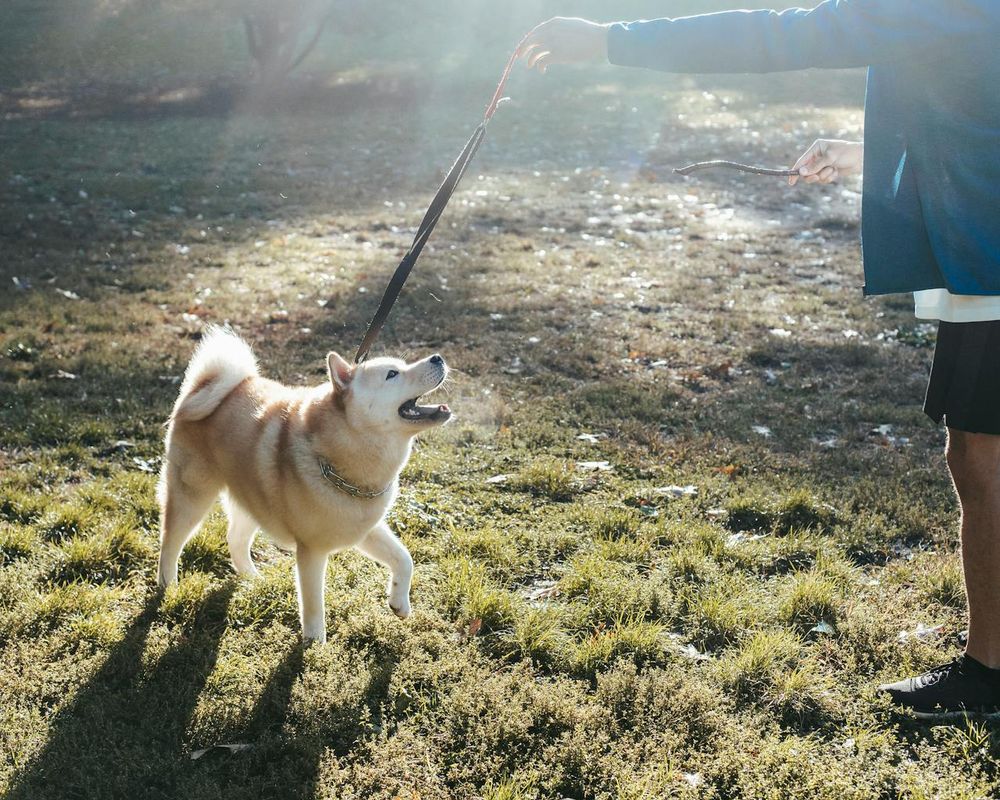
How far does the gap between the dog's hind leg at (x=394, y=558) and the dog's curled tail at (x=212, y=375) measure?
872 mm

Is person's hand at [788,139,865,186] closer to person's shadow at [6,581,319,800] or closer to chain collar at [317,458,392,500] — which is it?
chain collar at [317,458,392,500]

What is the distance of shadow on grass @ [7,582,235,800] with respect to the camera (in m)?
2.81

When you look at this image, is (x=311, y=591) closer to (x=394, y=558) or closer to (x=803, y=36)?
(x=394, y=558)

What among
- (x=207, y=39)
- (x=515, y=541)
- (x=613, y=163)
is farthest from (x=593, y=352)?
Result: (x=207, y=39)

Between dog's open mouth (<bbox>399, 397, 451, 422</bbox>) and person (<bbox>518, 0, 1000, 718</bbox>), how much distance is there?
1.30 metres

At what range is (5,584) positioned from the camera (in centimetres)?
379

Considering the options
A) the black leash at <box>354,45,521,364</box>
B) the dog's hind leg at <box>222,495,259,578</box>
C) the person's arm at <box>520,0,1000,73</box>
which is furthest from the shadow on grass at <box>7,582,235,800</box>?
the person's arm at <box>520,0,1000,73</box>

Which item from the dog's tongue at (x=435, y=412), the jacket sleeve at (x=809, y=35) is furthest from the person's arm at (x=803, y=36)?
the dog's tongue at (x=435, y=412)

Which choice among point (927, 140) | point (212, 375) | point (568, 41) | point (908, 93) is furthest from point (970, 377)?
point (212, 375)

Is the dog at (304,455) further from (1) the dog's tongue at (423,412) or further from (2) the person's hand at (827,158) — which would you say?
(2) the person's hand at (827,158)

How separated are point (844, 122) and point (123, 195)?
13921 mm

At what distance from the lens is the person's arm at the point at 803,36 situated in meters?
2.54

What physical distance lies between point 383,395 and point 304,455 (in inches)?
16.0

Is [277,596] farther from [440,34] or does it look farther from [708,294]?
[440,34]
